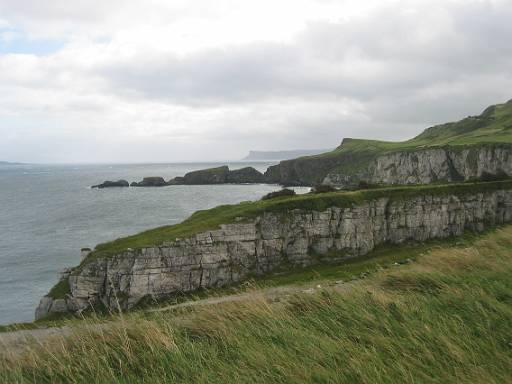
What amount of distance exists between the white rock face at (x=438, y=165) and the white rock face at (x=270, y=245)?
144 ft

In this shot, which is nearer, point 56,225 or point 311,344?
point 311,344

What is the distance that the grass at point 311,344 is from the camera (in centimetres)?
550

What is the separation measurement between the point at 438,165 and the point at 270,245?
105m

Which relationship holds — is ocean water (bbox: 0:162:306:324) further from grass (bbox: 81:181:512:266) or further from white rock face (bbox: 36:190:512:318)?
grass (bbox: 81:181:512:266)

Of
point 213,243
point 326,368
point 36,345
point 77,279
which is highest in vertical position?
point 326,368

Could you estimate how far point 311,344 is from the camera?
6.25m

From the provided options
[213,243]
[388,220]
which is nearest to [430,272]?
[213,243]

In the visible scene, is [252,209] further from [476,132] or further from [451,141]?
[476,132]

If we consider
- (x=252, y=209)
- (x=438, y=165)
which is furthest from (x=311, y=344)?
(x=438, y=165)

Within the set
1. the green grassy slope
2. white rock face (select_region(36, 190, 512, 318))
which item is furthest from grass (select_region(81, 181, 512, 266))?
the green grassy slope

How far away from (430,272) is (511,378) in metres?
4.99

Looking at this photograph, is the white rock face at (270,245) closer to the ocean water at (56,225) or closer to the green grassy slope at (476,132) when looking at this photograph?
the ocean water at (56,225)

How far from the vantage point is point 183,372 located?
6.04 meters

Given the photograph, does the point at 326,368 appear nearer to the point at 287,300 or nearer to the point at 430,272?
the point at 287,300
